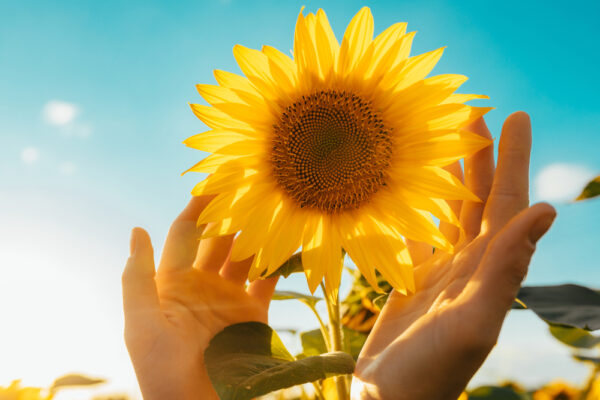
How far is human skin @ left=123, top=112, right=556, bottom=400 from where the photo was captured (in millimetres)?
929

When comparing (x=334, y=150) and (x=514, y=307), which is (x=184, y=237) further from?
(x=514, y=307)

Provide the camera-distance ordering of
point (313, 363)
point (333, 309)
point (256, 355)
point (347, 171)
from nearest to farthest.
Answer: point (313, 363), point (256, 355), point (333, 309), point (347, 171)

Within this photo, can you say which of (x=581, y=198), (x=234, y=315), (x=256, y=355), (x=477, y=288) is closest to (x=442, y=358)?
(x=477, y=288)

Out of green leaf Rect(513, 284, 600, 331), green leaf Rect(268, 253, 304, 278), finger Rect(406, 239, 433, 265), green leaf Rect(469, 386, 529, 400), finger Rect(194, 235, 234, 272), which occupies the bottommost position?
green leaf Rect(469, 386, 529, 400)

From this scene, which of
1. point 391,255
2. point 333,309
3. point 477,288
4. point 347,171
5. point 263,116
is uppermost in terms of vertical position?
point 263,116

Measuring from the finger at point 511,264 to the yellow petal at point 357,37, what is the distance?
2.29 feet

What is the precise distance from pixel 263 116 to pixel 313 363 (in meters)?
0.74

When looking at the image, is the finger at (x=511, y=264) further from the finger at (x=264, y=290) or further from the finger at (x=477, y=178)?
the finger at (x=264, y=290)

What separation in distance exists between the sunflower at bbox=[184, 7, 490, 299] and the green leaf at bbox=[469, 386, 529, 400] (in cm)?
47

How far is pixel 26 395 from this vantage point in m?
1.60

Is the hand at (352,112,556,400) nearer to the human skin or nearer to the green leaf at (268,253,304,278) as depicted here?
the human skin

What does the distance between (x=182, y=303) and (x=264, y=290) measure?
12.9 inches

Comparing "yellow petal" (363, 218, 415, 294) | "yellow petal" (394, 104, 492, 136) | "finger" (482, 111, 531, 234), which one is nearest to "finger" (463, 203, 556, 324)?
"finger" (482, 111, 531, 234)

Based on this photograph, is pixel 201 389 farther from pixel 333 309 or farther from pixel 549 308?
pixel 549 308
